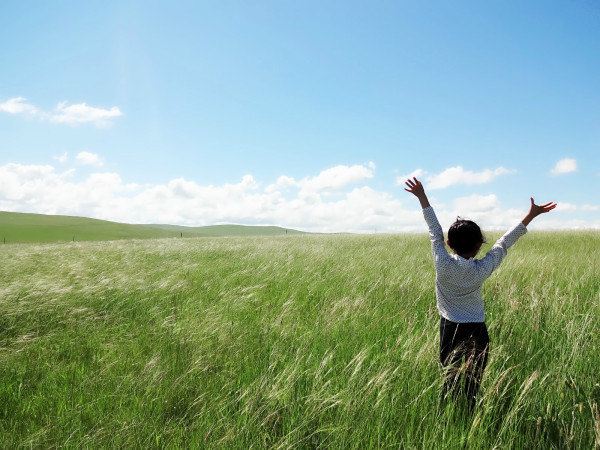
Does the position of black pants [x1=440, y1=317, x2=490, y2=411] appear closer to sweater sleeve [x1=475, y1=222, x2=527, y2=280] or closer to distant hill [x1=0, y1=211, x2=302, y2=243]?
sweater sleeve [x1=475, y1=222, x2=527, y2=280]

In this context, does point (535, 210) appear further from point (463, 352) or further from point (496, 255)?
point (463, 352)

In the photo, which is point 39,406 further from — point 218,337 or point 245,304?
point 245,304

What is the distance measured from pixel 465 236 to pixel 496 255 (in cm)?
27

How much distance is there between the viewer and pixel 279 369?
3.29m

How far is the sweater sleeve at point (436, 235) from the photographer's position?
9.08 ft

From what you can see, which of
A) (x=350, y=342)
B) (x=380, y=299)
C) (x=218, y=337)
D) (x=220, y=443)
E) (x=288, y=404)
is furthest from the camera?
(x=380, y=299)

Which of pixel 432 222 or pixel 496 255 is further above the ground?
pixel 432 222

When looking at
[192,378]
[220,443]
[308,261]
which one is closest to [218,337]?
[192,378]

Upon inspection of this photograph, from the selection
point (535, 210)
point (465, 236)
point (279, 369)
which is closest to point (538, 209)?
point (535, 210)

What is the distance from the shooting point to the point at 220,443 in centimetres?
237

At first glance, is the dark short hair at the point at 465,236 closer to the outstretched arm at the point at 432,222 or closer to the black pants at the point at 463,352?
the outstretched arm at the point at 432,222

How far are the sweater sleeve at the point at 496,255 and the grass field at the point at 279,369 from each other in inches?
29.0

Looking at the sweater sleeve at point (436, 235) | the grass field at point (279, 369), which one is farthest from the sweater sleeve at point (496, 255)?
the grass field at point (279, 369)

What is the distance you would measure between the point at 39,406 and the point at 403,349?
3018 mm
